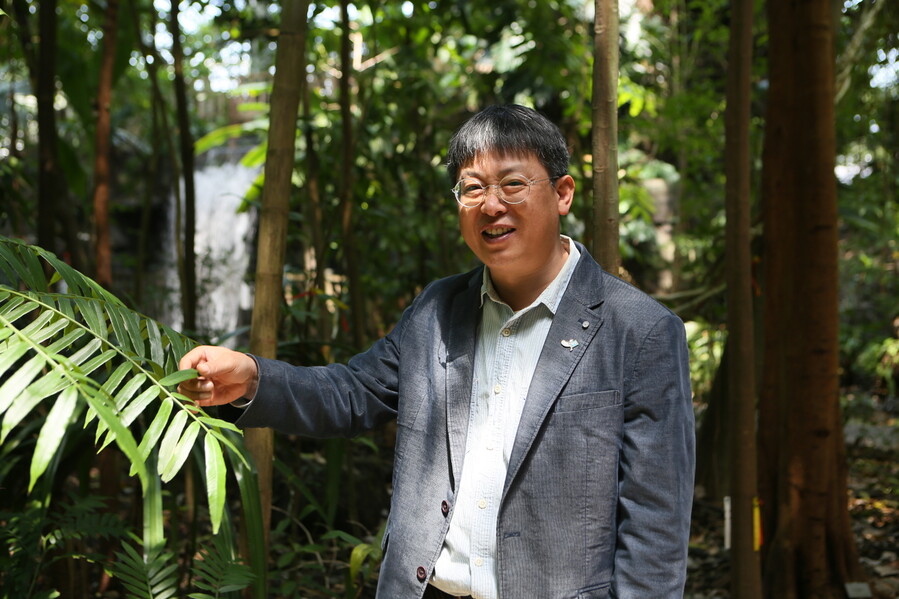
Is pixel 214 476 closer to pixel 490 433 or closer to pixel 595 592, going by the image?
pixel 490 433

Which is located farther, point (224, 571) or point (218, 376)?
point (224, 571)

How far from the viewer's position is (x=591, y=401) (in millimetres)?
1320

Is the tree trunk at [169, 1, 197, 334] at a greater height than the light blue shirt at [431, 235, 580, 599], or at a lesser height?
greater

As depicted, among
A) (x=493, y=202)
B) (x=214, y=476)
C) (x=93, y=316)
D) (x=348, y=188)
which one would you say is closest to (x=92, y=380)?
(x=214, y=476)

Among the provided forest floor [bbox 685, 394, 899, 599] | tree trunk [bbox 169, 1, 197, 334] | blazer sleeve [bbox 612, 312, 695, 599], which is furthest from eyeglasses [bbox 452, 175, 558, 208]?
forest floor [bbox 685, 394, 899, 599]

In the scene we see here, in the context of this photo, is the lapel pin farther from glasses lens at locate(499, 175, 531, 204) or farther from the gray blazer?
glasses lens at locate(499, 175, 531, 204)

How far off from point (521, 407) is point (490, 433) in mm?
66

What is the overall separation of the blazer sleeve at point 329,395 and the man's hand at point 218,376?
24 mm

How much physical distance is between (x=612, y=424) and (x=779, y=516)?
1.86m

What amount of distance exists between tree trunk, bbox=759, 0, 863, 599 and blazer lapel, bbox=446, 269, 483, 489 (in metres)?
1.62

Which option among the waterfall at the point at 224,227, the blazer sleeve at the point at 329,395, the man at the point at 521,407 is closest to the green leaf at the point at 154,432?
the man at the point at 521,407

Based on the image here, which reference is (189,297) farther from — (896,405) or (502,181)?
(896,405)

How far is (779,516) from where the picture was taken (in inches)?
Answer: 113

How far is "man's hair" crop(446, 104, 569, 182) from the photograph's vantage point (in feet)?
4.53
